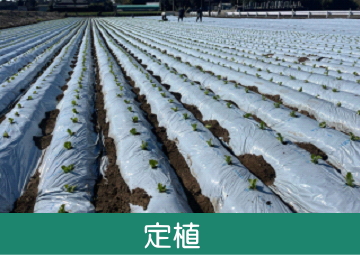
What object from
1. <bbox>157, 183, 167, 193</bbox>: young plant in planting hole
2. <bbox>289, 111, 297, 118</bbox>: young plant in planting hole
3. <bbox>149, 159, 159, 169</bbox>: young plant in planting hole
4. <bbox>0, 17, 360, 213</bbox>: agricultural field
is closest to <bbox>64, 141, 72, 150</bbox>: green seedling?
<bbox>0, 17, 360, 213</bbox>: agricultural field

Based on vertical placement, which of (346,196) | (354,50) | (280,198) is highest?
(354,50)

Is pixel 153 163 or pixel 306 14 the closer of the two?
pixel 153 163

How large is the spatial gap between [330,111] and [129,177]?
18.0 feet

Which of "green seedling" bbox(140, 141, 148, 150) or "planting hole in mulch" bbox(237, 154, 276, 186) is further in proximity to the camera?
"green seedling" bbox(140, 141, 148, 150)

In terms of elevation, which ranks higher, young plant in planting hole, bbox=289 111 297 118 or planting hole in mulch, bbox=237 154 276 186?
young plant in planting hole, bbox=289 111 297 118

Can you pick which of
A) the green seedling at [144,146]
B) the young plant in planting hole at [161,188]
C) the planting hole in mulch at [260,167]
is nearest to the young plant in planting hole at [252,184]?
the planting hole in mulch at [260,167]

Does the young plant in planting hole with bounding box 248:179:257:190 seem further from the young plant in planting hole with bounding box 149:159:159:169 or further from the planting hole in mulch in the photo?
the young plant in planting hole with bounding box 149:159:159:169

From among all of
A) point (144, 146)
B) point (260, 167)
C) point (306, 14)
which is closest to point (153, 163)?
point (144, 146)

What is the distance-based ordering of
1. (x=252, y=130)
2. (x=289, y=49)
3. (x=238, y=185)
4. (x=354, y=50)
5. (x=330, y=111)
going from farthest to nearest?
(x=289, y=49), (x=354, y=50), (x=330, y=111), (x=252, y=130), (x=238, y=185)

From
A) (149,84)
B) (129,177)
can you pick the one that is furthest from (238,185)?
(149,84)

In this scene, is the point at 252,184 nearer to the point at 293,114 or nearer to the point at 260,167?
the point at 260,167

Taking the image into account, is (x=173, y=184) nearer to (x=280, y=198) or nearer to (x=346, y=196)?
(x=280, y=198)

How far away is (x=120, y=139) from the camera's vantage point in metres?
6.31

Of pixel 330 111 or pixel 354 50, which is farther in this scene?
pixel 354 50
